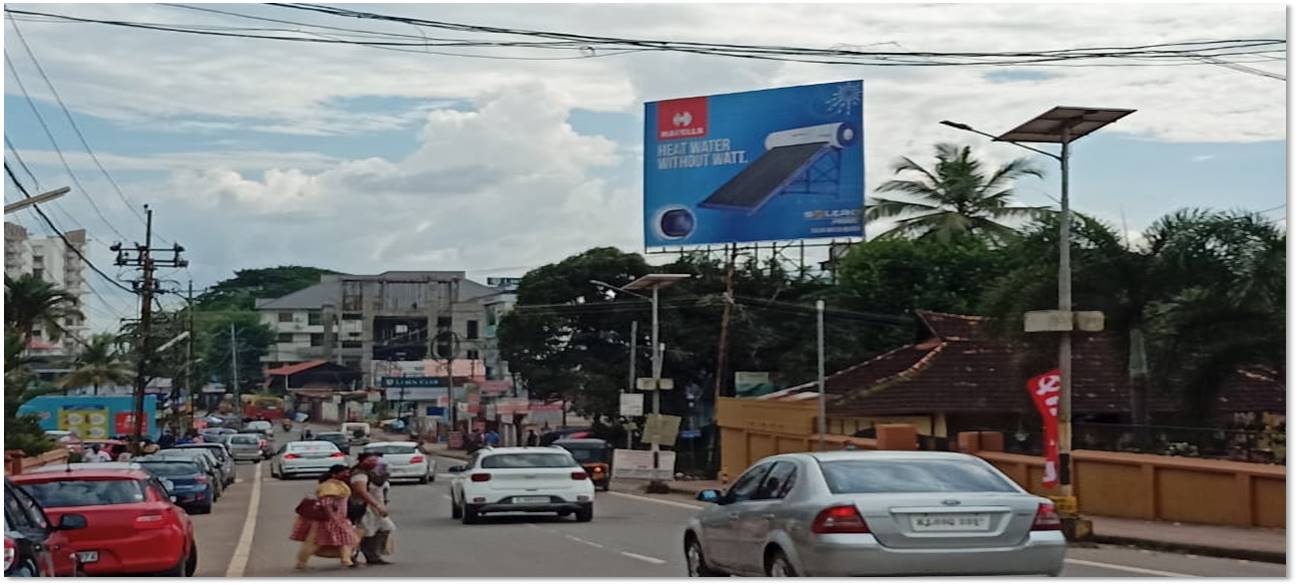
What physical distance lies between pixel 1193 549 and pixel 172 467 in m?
21.1

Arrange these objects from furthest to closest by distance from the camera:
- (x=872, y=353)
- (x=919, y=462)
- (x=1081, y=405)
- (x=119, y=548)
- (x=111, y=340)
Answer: (x=111, y=340)
(x=872, y=353)
(x=1081, y=405)
(x=119, y=548)
(x=919, y=462)

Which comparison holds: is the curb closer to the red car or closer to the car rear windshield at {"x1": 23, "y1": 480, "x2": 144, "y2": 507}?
the red car

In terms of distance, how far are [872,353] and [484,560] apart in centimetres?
4165

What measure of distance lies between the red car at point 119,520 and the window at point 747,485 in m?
6.12

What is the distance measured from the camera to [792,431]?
46.7 metres

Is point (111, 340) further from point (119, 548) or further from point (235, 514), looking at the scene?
point (119, 548)

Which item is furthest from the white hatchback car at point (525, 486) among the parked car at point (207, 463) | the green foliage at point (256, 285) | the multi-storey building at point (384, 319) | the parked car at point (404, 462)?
the green foliage at point (256, 285)

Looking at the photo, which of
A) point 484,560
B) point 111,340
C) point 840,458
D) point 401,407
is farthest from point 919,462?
point 401,407

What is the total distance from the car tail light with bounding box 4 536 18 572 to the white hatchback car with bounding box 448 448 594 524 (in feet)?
49.6

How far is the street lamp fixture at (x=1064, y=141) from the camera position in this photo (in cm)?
2298

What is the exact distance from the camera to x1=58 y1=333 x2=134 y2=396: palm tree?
287 ft

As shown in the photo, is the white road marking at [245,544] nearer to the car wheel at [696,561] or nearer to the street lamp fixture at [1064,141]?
the car wheel at [696,561]

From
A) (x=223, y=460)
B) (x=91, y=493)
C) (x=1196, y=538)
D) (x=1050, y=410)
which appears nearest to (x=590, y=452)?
(x=223, y=460)

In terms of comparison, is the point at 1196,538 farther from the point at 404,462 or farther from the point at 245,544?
the point at 404,462
